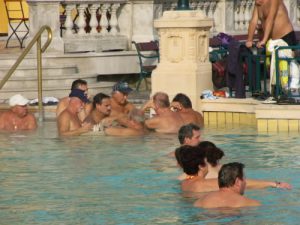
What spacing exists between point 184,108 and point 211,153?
5324mm

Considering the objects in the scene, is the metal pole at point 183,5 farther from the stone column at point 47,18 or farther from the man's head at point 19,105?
the stone column at point 47,18

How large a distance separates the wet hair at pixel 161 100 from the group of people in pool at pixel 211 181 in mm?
4340

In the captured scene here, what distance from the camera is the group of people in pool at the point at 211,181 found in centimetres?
1605

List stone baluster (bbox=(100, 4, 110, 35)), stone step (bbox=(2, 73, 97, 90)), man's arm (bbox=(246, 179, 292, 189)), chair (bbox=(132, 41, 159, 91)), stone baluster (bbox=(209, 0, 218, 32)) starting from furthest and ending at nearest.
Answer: stone baluster (bbox=(209, 0, 218, 32)) < stone baluster (bbox=(100, 4, 110, 35)) < chair (bbox=(132, 41, 159, 91)) < stone step (bbox=(2, 73, 97, 90)) < man's arm (bbox=(246, 179, 292, 189))

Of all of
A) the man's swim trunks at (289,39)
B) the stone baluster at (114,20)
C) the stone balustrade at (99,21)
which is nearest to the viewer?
the man's swim trunks at (289,39)

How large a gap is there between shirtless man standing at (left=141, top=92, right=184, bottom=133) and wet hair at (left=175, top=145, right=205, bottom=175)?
524 centimetres

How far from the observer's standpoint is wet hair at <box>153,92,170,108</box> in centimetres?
2267

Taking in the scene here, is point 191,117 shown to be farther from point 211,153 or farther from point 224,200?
point 224,200

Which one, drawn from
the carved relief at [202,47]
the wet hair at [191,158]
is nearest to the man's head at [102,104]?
the carved relief at [202,47]

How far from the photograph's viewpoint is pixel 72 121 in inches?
892

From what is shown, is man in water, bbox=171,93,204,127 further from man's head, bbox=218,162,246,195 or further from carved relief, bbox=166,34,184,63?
man's head, bbox=218,162,246,195

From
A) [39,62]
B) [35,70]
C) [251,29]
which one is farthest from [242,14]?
[251,29]

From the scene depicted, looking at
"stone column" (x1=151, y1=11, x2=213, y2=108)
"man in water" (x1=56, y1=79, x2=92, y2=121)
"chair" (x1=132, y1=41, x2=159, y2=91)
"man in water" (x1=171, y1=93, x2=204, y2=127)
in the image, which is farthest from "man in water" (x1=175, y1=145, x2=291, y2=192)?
"chair" (x1=132, y1=41, x2=159, y2=91)

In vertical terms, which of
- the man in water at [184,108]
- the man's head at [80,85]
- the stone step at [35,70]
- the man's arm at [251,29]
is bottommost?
the man in water at [184,108]
